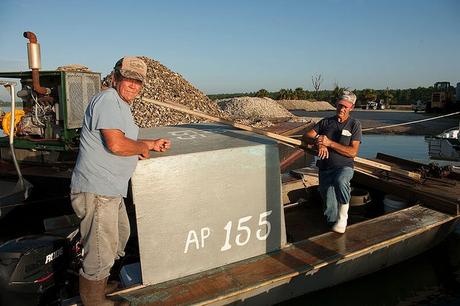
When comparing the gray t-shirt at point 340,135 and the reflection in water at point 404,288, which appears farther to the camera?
the gray t-shirt at point 340,135

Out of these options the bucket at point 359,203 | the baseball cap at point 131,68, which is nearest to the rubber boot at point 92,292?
the baseball cap at point 131,68

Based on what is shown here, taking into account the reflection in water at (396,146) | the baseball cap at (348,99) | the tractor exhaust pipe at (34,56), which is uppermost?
the tractor exhaust pipe at (34,56)

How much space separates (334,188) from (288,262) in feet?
4.33

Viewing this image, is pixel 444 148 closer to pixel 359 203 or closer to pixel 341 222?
pixel 359 203

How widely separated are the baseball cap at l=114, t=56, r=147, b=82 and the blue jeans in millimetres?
2537

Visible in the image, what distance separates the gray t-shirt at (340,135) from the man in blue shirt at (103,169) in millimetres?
2372

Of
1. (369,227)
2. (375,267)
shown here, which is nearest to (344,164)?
(369,227)

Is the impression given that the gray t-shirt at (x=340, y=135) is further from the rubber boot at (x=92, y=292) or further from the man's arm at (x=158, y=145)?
the rubber boot at (x=92, y=292)

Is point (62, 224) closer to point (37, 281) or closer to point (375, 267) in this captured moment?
point (37, 281)

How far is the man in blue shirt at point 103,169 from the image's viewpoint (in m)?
2.55

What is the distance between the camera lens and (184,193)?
9.75 feet

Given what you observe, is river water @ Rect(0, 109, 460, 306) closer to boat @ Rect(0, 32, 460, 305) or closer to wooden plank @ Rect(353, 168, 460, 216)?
boat @ Rect(0, 32, 460, 305)

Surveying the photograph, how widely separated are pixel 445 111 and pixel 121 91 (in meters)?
37.7

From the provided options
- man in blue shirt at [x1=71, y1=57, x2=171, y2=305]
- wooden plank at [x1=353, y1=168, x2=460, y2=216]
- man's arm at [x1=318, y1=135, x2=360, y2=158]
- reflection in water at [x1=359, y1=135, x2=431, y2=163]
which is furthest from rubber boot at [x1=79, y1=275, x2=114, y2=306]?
reflection in water at [x1=359, y1=135, x2=431, y2=163]
